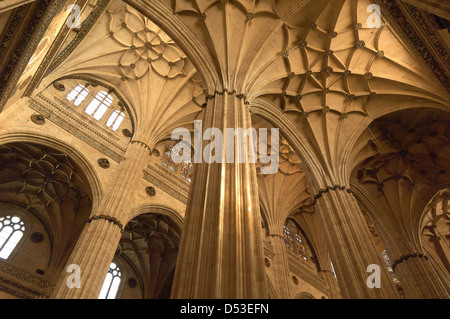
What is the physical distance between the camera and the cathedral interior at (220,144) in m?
6.07

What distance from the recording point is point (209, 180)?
19.6 feet

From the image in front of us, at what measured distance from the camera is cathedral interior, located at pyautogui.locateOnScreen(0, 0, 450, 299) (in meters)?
6.07

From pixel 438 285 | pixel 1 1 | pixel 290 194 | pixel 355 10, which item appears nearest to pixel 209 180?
pixel 1 1

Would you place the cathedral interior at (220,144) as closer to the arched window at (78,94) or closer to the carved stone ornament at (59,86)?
the arched window at (78,94)

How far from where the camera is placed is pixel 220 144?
259 inches

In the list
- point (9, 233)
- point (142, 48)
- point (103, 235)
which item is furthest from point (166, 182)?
point (9, 233)

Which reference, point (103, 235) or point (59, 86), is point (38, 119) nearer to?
point (59, 86)

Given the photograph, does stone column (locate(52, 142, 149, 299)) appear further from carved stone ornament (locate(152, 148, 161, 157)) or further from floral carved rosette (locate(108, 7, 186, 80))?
floral carved rosette (locate(108, 7, 186, 80))

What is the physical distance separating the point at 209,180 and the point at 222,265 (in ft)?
6.33

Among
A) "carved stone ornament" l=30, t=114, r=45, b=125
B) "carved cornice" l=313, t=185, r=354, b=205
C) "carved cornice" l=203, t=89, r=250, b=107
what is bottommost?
"carved cornice" l=313, t=185, r=354, b=205

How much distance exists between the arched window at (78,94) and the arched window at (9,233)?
687 centimetres

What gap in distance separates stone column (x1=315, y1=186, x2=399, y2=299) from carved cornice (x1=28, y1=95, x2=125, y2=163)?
819 centimetres

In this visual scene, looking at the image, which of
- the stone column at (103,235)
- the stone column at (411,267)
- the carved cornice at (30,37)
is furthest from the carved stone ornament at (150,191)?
the stone column at (411,267)

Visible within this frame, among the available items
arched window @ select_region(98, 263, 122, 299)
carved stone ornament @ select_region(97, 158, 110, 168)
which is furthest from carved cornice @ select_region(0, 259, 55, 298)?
carved stone ornament @ select_region(97, 158, 110, 168)
